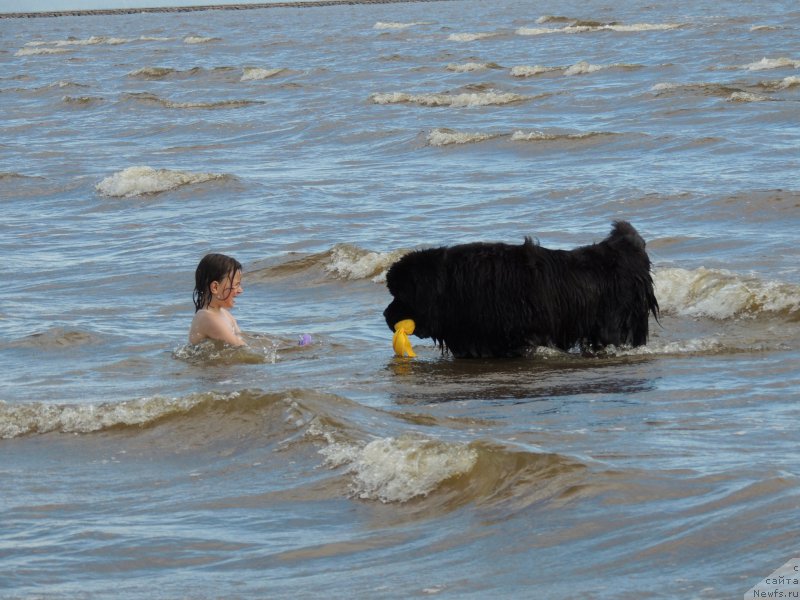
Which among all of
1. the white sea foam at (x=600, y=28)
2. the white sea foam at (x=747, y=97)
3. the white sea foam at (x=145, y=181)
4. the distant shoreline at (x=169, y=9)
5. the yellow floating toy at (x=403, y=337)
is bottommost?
the yellow floating toy at (x=403, y=337)

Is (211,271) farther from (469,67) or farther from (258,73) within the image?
(258,73)

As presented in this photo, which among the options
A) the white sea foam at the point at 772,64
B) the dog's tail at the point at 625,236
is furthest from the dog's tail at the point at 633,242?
the white sea foam at the point at 772,64

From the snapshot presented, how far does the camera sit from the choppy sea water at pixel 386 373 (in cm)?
447

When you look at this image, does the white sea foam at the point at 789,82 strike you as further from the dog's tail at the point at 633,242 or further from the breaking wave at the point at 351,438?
the breaking wave at the point at 351,438

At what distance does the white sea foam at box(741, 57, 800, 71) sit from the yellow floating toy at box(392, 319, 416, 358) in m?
17.0

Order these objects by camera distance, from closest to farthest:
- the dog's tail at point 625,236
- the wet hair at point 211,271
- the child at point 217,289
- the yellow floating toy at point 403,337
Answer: the dog's tail at point 625,236 → the yellow floating toy at point 403,337 → the child at point 217,289 → the wet hair at point 211,271

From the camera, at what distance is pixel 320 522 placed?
16.3ft

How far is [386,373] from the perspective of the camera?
7.69m

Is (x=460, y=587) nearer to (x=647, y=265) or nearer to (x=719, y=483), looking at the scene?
(x=719, y=483)

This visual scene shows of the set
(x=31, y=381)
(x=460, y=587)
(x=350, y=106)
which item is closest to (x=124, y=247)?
(x=31, y=381)

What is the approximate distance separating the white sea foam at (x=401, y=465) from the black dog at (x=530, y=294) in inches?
78.0

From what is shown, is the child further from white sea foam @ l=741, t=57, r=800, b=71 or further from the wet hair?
white sea foam @ l=741, t=57, r=800, b=71

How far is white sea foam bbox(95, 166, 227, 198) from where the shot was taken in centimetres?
1559

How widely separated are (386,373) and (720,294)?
258cm
